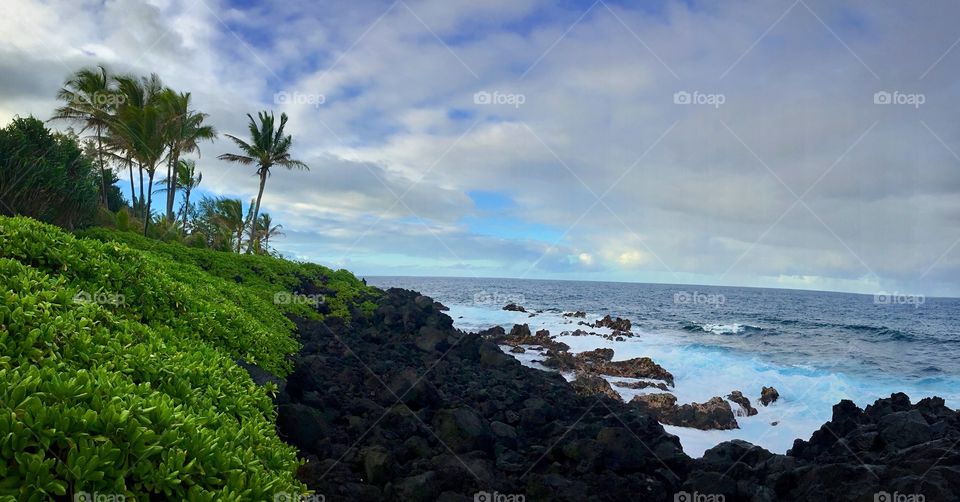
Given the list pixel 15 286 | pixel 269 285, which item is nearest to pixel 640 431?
pixel 15 286

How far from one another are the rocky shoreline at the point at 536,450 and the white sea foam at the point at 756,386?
368cm

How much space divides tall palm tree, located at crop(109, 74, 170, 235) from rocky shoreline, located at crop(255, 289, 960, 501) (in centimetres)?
2220

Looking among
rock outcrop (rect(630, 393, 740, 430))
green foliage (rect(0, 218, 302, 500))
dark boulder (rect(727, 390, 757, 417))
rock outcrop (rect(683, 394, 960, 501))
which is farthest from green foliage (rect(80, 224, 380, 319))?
dark boulder (rect(727, 390, 757, 417))

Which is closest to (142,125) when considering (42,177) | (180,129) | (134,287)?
(180,129)

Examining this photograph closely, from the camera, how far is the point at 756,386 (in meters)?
21.5

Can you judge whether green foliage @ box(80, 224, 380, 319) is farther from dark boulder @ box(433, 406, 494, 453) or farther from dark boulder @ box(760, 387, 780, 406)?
dark boulder @ box(760, 387, 780, 406)

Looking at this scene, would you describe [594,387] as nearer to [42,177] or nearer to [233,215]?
[42,177]

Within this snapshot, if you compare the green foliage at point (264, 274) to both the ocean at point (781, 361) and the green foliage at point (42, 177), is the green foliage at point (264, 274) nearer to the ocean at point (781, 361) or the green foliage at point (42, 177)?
the green foliage at point (42, 177)

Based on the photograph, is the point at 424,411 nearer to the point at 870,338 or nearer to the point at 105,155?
the point at 105,155

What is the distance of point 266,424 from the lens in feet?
18.1

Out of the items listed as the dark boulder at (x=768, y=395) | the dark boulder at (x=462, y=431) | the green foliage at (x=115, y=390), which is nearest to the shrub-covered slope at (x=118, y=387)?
the green foliage at (x=115, y=390)

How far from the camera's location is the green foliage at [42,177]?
18047 millimetres

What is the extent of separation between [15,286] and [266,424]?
2.85 m

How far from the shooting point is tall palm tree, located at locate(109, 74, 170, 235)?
93.9 feet
